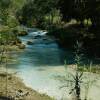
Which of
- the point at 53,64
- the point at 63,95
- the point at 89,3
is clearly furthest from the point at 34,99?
the point at 89,3

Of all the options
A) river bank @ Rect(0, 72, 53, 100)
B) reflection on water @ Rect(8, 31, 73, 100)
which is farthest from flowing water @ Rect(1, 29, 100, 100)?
river bank @ Rect(0, 72, 53, 100)

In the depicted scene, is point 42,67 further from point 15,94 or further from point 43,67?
point 15,94

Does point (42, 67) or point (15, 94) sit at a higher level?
point (15, 94)

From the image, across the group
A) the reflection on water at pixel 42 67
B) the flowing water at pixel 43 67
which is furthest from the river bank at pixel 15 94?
the reflection on water at pixel 42 67

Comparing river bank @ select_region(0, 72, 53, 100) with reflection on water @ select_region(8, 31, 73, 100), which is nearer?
river bank @ select_region(0, 72, 53, 100)

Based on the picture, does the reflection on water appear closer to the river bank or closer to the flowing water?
the flowing water

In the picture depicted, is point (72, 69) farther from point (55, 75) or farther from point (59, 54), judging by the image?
point (59, 54)

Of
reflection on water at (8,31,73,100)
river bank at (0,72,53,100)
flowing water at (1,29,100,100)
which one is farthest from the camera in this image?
reflection on water at (8,31,73,100)

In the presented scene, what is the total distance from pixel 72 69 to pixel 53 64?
4.26 meters

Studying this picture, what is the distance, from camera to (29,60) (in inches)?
1742

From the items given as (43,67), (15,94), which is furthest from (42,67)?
(15,94)

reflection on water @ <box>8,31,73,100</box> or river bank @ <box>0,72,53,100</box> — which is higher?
river bank @ <box>0,72,53,100</box>

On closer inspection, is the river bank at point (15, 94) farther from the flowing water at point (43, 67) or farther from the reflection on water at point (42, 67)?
the reflection on water at point (42, 67)

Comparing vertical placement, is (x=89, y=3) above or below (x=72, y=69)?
above
